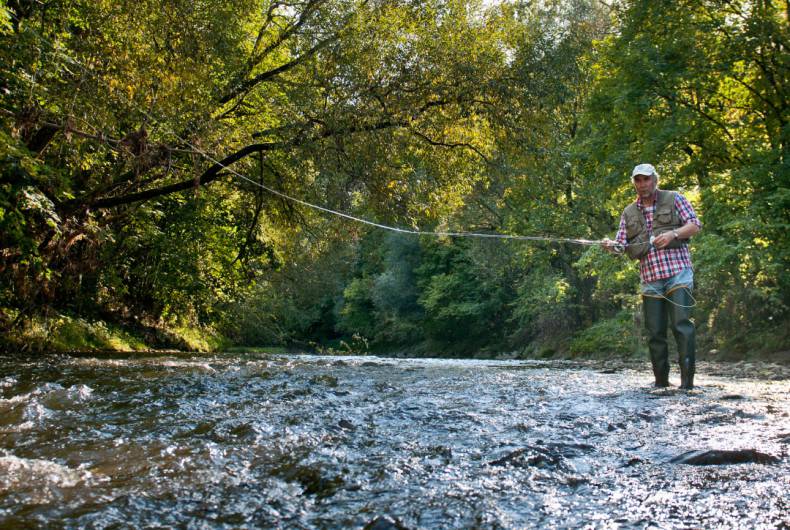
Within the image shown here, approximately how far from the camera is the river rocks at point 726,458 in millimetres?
3375

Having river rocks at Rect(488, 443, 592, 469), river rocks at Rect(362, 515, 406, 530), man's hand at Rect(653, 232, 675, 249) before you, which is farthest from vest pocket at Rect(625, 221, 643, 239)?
river rocks at Rect(362, 515, 406, 530)

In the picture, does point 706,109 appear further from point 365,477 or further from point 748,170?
point 365,477

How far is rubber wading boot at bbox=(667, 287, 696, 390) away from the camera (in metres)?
6.94

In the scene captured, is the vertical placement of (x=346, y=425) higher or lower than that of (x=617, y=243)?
lower

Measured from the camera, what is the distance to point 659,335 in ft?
24.0

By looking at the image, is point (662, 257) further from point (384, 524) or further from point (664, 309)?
point (384, 524)

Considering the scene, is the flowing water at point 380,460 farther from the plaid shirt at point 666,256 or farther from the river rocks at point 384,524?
the plaid shirt at point 666,256

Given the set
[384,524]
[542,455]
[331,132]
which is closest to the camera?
[384,524]

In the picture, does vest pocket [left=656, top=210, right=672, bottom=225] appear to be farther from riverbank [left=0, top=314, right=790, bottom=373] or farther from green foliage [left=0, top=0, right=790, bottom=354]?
riverbank [left=0, top=314, right=790, bottom=373]

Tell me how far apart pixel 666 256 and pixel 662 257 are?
4cm

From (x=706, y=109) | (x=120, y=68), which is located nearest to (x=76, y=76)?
(x=120, y=68)

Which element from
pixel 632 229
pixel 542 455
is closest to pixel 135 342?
pixel 632 229

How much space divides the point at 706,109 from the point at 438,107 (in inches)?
353

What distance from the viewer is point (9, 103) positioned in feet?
31.3
